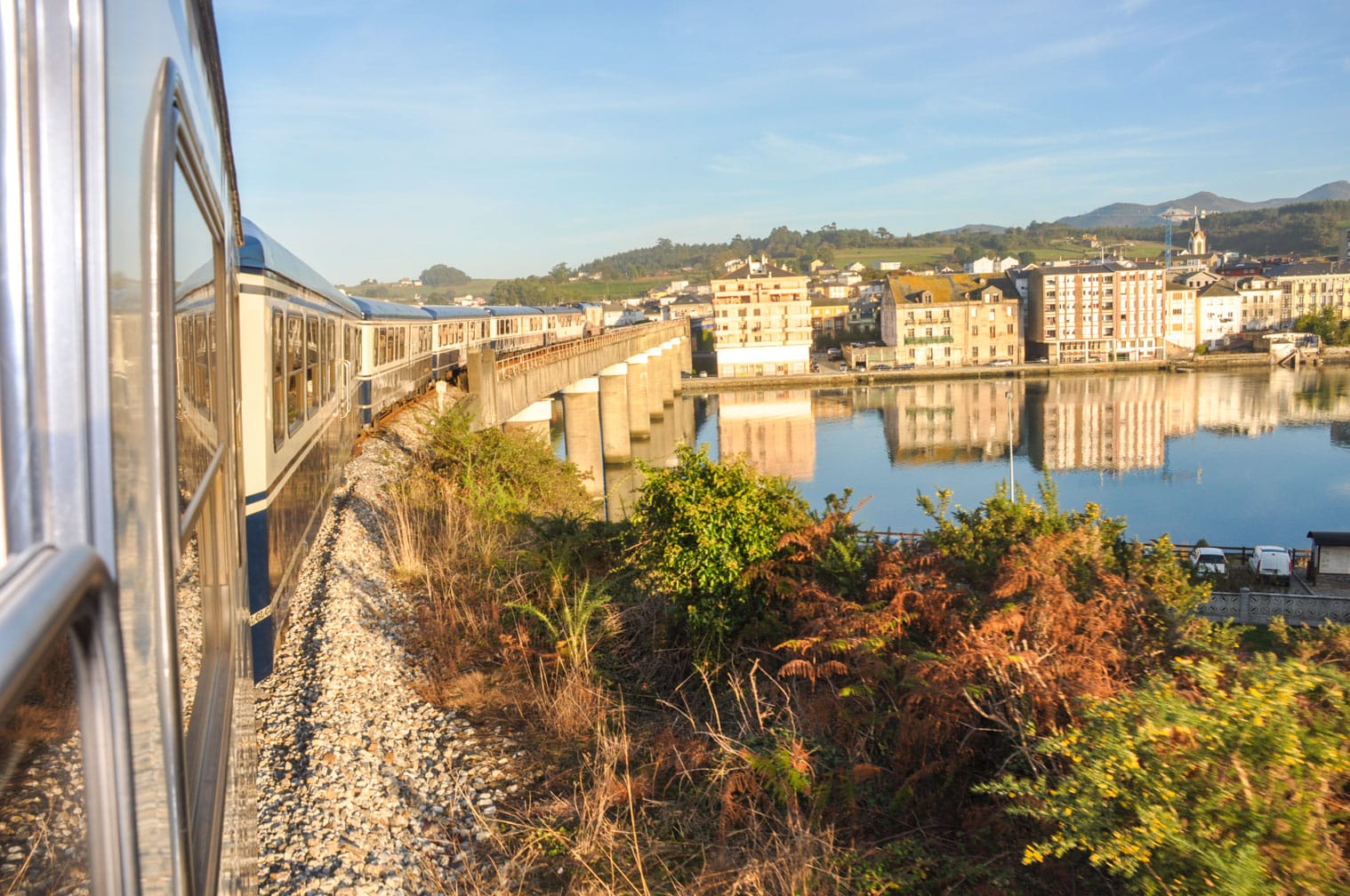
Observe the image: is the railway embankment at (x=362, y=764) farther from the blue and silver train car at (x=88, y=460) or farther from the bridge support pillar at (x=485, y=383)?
the bridge support pillar at (x=485, y=383)

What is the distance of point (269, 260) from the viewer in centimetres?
630

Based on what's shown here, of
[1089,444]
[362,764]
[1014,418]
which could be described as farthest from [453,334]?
[1014,418]

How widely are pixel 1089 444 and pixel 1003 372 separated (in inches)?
1213

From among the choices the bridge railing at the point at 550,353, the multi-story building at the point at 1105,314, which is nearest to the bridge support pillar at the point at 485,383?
the bridge railing at the point at 550,353

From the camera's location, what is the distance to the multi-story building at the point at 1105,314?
74.9 metres

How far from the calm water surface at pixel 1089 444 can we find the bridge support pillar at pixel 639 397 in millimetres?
1670

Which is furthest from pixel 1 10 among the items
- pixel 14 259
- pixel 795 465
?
pixel 795 465

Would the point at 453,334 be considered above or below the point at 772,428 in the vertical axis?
above

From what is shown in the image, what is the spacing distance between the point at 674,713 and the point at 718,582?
151cm

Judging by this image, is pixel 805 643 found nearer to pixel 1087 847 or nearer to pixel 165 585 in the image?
pixel 1087 847

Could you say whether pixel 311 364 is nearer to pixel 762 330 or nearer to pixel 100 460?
pixel 100 460

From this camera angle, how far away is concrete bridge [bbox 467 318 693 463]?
19.3 m

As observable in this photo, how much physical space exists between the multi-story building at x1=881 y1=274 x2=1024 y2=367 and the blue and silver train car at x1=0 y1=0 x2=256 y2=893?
7935 centimetres

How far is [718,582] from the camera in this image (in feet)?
28.6
